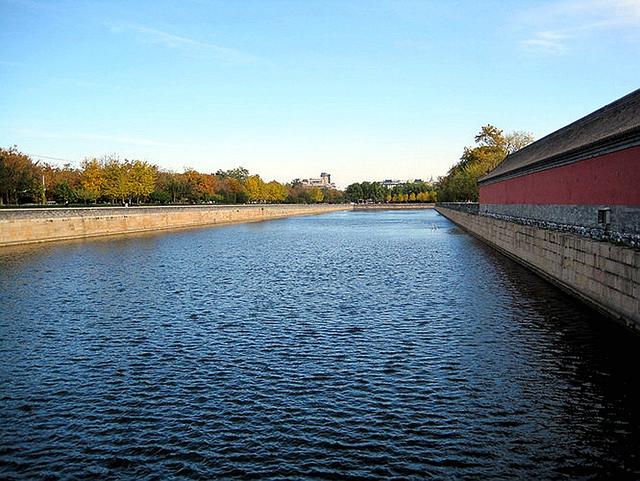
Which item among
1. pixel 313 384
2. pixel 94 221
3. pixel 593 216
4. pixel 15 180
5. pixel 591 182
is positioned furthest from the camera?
pixel 15 180

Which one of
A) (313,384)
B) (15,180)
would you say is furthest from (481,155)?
(313,384)

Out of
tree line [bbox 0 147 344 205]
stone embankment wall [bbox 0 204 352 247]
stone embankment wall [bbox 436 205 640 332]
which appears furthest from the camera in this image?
tree line [bbox 0 147 344 205]

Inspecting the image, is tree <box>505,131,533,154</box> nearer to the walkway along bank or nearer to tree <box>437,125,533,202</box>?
tree <box>437,125,533,202</box>

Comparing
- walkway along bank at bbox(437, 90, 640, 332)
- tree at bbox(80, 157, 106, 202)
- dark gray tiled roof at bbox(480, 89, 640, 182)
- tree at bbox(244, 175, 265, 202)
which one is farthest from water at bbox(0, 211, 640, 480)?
tree at bbox(244, 175, 265, 202)

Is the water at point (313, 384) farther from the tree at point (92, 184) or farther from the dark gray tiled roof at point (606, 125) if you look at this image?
the tree at point (92, 184)

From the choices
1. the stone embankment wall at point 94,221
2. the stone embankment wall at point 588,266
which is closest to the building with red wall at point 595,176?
the stone embankment wall at point 588,266

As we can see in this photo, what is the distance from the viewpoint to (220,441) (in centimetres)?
853

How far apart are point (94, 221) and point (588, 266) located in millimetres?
42488

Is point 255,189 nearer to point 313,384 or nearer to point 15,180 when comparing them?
point 15,180

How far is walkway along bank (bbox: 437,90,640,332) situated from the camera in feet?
49.6

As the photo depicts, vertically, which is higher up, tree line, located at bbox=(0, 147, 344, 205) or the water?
tree line, located at bbox=(0, 147, 344, 205)

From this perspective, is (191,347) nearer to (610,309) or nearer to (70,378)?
(70,378)

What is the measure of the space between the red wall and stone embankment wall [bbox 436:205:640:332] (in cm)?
195

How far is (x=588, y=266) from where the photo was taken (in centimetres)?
1764
